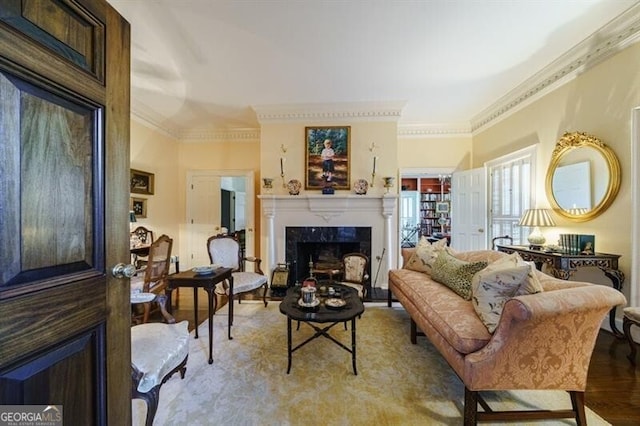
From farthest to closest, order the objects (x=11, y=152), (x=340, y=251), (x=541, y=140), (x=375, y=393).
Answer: (x=340, y=251)
(x=541, y=140)
(x=375, y=393)
(x=11, y=152)

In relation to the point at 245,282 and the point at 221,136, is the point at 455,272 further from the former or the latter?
the point at 221,136

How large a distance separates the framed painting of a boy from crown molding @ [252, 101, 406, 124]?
18cm

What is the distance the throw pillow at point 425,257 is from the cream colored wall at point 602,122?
150 centimetres

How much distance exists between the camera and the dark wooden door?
2.22ft

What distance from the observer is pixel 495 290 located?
5.74ft

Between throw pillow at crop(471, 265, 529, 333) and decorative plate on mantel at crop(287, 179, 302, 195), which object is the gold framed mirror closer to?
throw pillow at crop(471, 265, 529, 333)

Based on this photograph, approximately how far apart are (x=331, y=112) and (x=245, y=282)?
288cm

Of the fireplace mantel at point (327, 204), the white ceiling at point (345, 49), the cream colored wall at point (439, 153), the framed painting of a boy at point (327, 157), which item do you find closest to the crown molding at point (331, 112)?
the white ceiling at point (345, 49)

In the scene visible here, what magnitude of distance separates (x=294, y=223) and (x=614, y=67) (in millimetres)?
4052

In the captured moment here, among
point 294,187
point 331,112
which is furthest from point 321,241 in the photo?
point 331,112

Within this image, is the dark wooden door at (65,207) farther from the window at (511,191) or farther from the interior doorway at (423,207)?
the interior doorway at (423,207)

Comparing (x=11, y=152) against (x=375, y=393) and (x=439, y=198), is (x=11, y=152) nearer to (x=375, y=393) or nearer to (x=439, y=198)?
(x=375, y=393)

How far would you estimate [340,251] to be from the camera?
4672 mm

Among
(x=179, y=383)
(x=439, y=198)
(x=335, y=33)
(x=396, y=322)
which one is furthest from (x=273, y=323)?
(x=439, y=198)
